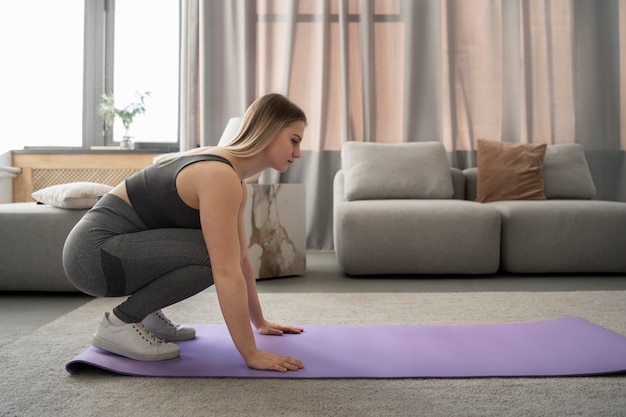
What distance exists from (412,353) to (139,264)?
0.76 meters

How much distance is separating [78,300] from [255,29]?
2.65 meters

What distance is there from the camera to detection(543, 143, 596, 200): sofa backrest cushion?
13.0 feet

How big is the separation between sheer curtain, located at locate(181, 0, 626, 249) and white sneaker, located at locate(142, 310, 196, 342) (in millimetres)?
2709

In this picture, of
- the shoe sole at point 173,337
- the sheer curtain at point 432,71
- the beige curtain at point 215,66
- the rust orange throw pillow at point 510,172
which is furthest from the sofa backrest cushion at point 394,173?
the shoe sole at point 173,337

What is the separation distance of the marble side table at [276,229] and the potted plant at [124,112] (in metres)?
1.87

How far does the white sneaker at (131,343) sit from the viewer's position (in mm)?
1604

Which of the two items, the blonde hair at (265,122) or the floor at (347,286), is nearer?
the blonde hair at (265,122)

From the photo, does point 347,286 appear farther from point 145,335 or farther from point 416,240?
point 145,335

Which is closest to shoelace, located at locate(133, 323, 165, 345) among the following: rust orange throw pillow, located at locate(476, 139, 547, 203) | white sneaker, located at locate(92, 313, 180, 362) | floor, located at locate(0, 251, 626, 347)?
white sneaker, located at locate(92, 313, 180, 362)

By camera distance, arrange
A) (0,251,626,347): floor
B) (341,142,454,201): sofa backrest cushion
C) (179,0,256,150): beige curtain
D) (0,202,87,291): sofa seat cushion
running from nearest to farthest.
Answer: (0,251,626,347): floor, (0,202,87,291): sofa seat cushion, (341,142,454,201): sofa backrest cushion, (179,0,256,150): beige curtain

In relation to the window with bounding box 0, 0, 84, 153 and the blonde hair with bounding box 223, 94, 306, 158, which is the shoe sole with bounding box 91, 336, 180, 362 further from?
the window with bounding box 0, 0, 84, 153

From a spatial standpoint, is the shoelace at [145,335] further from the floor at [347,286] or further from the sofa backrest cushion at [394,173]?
the sofa backrest cushion at [394,173]

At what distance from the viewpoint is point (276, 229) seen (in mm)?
3260

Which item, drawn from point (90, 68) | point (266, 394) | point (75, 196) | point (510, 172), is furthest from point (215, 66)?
point (266, 394)
